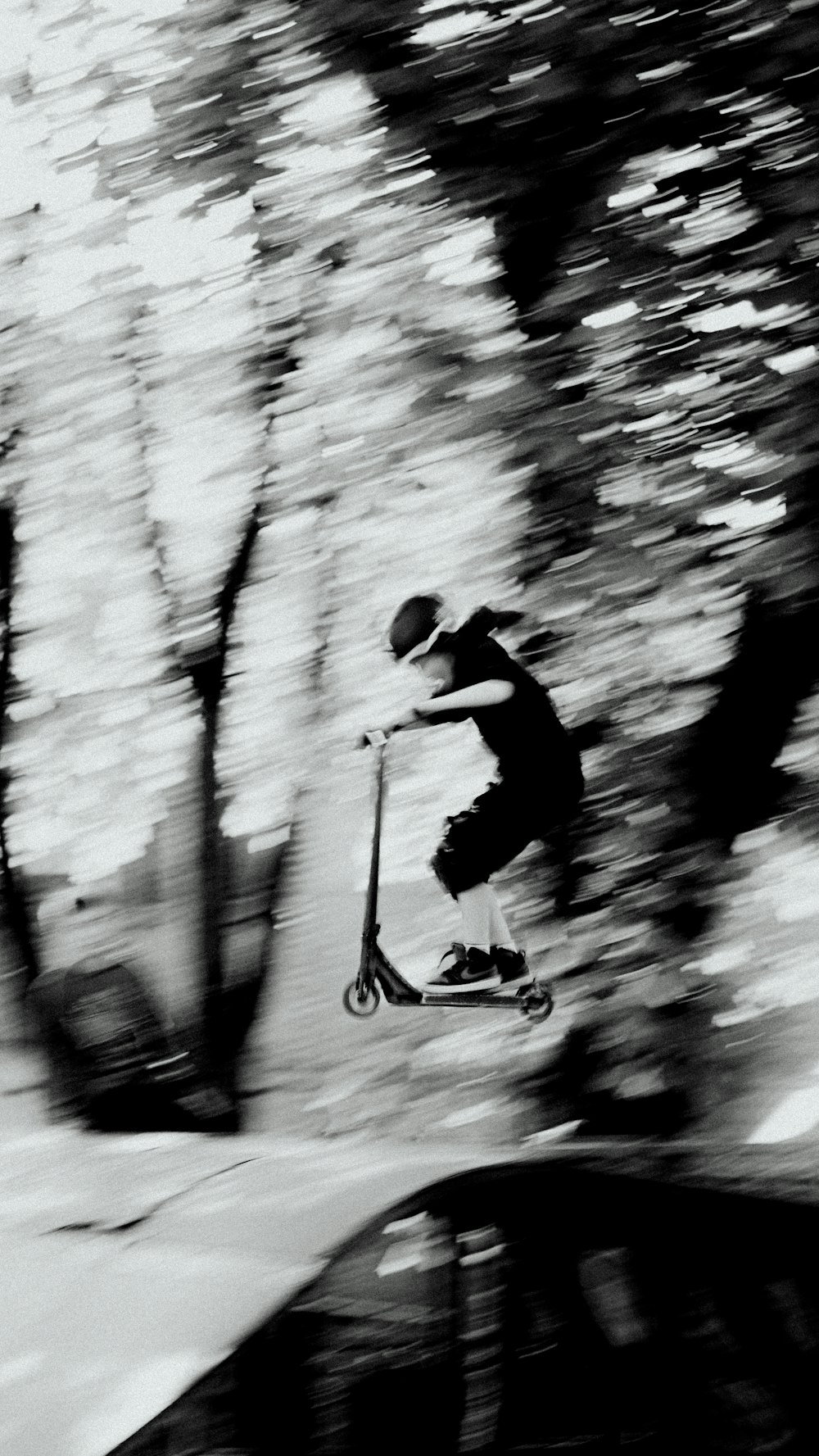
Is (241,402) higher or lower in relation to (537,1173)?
higher

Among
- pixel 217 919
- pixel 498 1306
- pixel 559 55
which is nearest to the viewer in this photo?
pixel 498 1306

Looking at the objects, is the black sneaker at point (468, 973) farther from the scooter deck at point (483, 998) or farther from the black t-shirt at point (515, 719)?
the black t-shirt at point (515, 719)

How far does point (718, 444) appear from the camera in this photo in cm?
279

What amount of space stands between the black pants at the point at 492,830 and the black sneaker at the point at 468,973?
15 centimetres

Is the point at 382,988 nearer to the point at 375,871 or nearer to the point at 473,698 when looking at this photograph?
the point at 375,871

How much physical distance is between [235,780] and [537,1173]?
1319 millimetres

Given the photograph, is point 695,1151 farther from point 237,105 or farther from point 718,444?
point 237,105

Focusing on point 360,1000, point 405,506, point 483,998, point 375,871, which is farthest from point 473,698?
point 360,1000

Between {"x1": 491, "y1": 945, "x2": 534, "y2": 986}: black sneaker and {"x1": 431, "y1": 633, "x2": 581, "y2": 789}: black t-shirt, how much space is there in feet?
1.35

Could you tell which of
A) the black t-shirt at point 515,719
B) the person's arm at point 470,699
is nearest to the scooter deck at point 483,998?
the black t-shirt at point 515,719

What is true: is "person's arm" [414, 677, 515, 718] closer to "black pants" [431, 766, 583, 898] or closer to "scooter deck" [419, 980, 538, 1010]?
"black pants" [431, 766, 583, 898]

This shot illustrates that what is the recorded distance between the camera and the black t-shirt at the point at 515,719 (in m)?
2.69

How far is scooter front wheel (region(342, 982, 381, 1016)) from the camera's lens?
2.84m

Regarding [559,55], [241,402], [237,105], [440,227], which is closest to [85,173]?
[237,105]
